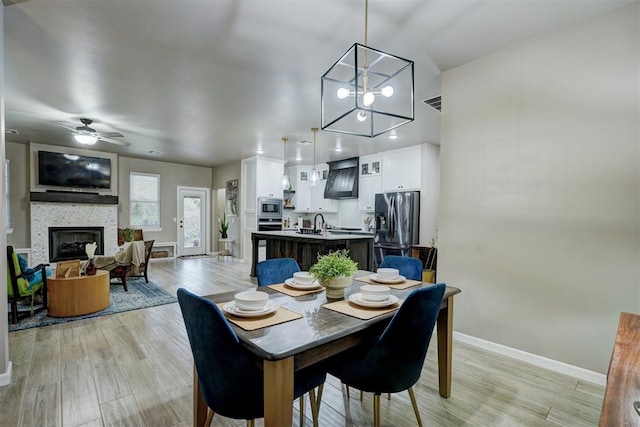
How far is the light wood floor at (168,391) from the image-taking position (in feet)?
6.01

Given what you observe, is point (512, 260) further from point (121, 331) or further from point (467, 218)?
point (121, 331)

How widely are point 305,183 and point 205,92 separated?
4899 millimetres

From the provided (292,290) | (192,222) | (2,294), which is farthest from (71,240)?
(292,290)

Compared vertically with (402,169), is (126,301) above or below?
below

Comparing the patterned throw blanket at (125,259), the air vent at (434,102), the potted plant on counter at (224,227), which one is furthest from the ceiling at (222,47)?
the potted plant on counter at (224,227)

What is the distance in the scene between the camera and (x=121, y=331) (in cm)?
316

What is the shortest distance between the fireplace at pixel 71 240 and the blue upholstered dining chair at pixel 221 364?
285 inches

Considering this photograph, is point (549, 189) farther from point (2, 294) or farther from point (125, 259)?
point (125, 259)

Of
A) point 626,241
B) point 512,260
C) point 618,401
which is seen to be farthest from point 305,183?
point 618,401

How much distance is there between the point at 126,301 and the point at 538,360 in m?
4.84

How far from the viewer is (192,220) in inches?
350

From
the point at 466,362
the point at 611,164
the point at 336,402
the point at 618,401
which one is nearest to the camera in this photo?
the point at 618,401

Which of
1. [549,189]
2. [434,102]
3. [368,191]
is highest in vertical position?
[434,102]

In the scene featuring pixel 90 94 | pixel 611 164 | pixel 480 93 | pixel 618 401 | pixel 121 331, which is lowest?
pixel 121 331
